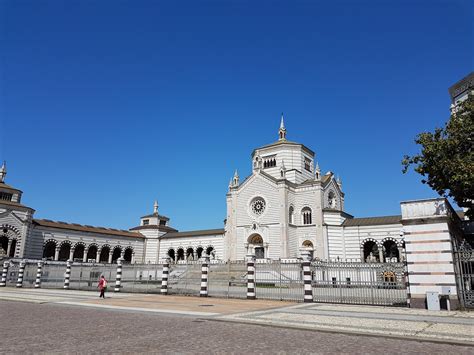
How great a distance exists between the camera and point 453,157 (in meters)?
16.2

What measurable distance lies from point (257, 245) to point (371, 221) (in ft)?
48.3

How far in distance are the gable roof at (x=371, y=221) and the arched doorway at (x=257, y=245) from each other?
36.1 ft

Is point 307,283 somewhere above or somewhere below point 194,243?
below

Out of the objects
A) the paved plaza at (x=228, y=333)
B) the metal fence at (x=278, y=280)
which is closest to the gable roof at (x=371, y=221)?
the metal fence at (x=278, y=280)

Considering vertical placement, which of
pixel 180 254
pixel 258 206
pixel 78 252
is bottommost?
pixel 78 252

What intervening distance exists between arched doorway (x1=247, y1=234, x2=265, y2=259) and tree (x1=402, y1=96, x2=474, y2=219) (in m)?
32.3

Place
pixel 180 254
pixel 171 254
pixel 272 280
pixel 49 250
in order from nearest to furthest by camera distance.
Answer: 1. pixel 272 280
2. pixel 49 250
3. pixel 180 254
4. pixel 171 254

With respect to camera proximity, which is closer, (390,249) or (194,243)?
(390,249)

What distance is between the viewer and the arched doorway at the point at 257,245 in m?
48.1

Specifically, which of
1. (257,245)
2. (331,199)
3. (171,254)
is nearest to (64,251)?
(171,254)

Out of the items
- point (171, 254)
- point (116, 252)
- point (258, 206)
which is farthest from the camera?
point (171, 254)

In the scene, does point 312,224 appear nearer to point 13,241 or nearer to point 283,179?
point 283,179

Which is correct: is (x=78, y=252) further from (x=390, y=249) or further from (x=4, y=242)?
(x=390, y=249)

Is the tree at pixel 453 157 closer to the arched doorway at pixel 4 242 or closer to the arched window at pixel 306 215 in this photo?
the arched window at pixel 306 215
